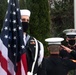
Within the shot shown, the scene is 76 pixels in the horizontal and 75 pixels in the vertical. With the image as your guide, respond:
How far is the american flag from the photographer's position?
316 cm

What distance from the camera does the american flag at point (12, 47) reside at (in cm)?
316

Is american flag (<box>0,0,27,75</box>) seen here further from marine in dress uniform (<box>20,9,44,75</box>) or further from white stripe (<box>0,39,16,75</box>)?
marine in dress uniform (<box>20,9,44,75</box>)

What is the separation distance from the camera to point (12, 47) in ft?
10.5

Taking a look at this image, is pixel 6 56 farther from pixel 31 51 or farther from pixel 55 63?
pixel 55 63

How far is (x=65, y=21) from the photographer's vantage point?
45.2ft

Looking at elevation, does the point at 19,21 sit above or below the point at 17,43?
above

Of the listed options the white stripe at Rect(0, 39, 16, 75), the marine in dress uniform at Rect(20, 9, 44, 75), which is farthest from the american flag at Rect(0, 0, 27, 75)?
the marine in dress uniform at Rect(20, 9, 44, 75)

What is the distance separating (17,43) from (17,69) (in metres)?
0.25

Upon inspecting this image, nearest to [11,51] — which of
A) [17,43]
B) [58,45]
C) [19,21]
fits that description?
[17,43]

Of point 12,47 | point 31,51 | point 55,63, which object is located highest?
point 12,47

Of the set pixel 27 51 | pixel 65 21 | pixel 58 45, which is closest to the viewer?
pixel 27 51

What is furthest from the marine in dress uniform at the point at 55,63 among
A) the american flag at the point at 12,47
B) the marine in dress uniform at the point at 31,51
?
the american flag at the point at 12,47

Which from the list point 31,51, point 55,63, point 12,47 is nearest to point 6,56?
point 12,47

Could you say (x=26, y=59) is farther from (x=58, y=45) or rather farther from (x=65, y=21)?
(x=65, y=21)
